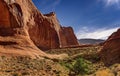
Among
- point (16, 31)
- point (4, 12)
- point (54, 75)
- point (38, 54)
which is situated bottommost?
point (54, 75)

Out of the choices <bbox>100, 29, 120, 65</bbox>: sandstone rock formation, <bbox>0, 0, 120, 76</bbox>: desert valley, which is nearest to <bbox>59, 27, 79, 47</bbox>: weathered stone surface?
<bbox>0, 0, 120, 76</bbox>: desert valley

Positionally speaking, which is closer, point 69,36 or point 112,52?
point 112,52

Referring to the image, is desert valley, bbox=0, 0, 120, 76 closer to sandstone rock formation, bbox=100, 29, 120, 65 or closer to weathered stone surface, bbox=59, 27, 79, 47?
sandstone rock formation, bbox=100, 29, 120, 65

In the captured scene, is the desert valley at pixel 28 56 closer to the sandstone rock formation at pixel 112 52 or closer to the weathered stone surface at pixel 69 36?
the sandstone rock formation at pixel 112 52

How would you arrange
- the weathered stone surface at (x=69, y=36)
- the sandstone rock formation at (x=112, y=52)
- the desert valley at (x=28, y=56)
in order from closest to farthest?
1. the desert valley at (x=28, y=56)
2. the sandstone rock formation at (x=112, y=52)
3. the weathered stone surface at (x=69, y=36)

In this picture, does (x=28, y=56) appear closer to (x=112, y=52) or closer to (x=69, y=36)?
(x=112, y=52)

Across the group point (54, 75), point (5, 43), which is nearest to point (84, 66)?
point (54, 75)

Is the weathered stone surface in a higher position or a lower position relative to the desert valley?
higher

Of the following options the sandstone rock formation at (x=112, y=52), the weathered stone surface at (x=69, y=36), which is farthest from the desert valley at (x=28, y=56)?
the weathered stone surface at (x=69, y=36)

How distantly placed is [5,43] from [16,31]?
385 cm

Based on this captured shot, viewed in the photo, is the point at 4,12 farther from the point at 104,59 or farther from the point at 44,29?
the point at 44,29

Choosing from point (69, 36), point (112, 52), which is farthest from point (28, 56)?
point (69, 36)

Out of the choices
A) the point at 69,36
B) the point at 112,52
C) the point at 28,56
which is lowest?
the point at 112,52

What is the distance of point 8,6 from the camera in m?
54.7
